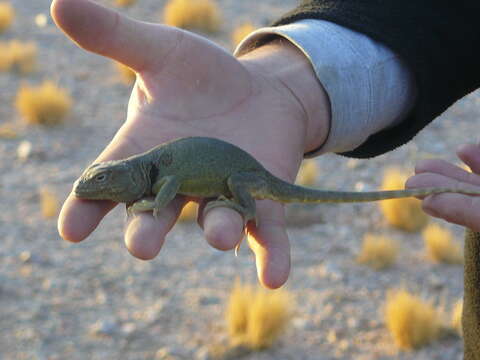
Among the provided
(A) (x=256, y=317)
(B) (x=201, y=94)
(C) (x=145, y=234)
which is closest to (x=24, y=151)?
(A) (x=256, y=317)

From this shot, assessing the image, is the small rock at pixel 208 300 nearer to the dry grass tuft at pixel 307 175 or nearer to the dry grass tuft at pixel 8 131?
the dry grass tuft at pixel 307 175

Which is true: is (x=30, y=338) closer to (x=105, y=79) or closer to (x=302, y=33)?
(x=302, y=33)

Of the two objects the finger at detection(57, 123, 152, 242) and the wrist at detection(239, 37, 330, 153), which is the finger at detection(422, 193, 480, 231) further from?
the finger at detection(57, 123, 152, 242)

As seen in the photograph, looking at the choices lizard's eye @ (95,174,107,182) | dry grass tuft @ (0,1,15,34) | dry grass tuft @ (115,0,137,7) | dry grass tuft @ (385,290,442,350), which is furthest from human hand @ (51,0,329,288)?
dry grass tuft @ (115,0,137,7)

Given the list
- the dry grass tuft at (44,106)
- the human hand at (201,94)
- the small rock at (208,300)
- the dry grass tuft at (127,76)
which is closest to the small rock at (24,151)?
the dry grass tuft at (44,106)

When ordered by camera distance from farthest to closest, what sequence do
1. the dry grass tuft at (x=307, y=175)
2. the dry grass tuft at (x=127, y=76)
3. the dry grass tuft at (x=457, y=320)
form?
1. the dry grass tuft at (x=127, y=76)
2. the dry grass tuft at (x=307, y=175)
3. the dry grass tuft at (x=457, y=320)
